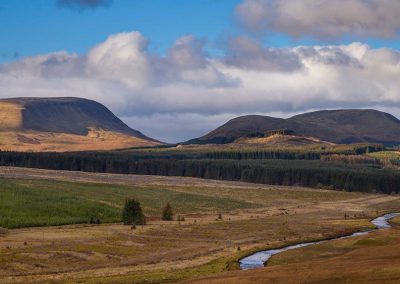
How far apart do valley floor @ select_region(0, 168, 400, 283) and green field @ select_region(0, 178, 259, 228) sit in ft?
0.95

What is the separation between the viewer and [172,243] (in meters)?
89.9

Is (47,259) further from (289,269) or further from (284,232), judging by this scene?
(284,232)

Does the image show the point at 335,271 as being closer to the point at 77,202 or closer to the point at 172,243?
the point at 172,243

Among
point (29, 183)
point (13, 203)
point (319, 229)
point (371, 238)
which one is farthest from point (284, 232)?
point (29, 183)

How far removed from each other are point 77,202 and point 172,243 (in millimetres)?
45704

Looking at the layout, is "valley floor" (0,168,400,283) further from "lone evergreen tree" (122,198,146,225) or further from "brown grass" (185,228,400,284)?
"lone evergreen tree" (122,198,146,225)

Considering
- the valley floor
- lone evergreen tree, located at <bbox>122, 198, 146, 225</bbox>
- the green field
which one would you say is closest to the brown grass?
the valley floor

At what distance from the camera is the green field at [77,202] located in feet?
367

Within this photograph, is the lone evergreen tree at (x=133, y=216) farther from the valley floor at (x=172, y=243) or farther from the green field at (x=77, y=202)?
the green field at (x=77, y=202)

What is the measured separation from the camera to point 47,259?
71.2 metres

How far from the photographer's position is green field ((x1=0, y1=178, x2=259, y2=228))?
112 metres

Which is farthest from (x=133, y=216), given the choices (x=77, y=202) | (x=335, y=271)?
(x=335, y=271)

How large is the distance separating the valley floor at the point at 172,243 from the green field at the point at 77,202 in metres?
0.29

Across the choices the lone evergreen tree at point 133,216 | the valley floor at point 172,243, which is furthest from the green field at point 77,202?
the lone evergreen tree at point 133,216
